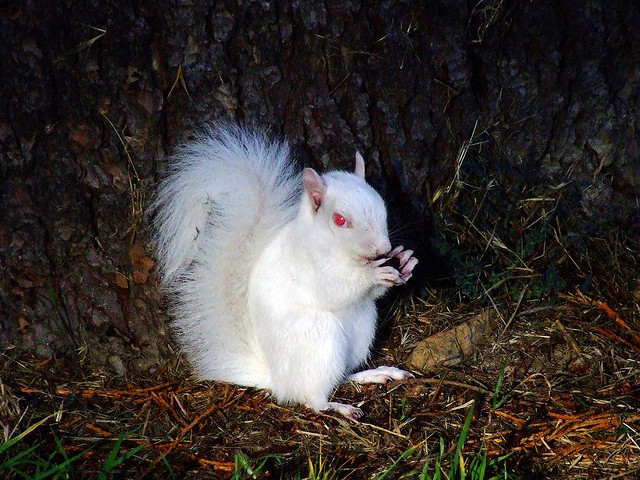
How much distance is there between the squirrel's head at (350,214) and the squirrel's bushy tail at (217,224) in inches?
8.6

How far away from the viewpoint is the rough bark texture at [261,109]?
2357mm

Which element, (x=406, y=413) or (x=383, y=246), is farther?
(x=406, y=413)

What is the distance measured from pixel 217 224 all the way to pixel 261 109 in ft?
1.27

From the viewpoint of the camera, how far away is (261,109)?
2500 millimetres

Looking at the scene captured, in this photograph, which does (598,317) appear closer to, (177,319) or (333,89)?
(333,89)

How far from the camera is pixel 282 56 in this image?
96.5 inches

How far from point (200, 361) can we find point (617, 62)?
1755 millimetres

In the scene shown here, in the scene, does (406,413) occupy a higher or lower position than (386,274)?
lower

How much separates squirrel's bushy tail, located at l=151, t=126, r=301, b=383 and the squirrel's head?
8.6 inches

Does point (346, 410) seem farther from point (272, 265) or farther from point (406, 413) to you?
point (272, 265)

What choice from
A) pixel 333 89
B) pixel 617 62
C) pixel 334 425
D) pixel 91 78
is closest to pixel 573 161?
pixel 617 62

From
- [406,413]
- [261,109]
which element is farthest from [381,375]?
[261,109]

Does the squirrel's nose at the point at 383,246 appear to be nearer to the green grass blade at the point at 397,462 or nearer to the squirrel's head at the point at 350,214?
the squirrel's head at the point at 350,214

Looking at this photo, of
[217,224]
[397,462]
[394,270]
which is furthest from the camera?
[217,224]
